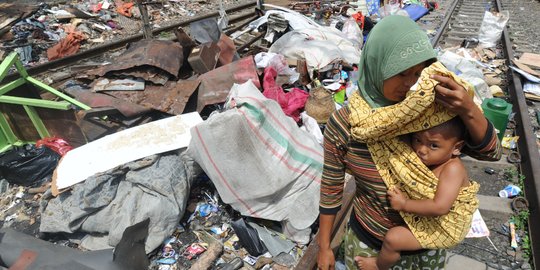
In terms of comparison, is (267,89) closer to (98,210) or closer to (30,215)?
(98,210)

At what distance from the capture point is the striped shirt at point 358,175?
1.53 metres

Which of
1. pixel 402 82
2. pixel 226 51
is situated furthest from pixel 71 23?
pixel 402 82

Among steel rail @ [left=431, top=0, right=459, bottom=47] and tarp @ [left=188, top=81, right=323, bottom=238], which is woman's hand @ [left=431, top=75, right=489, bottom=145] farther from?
steel rail @ [left=431, top=0, right=459, bottom=47]

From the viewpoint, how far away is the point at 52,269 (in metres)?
2.56

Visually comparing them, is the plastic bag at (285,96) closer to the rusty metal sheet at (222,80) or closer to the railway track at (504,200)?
the rusty metal sheet at (222,80)

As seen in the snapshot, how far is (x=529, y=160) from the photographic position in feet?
12.6

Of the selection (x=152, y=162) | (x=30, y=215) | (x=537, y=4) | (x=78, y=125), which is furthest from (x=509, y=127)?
(x=537, y=4)

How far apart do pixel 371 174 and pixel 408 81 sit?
1.49 ft

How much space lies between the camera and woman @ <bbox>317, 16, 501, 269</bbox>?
1.29 meters

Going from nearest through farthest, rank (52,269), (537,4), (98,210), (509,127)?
(52,269) → (98,210) → (509,127) → (537,4)

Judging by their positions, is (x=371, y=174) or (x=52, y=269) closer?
(x=371, y=174)

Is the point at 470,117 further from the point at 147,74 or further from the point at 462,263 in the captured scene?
the point at 147,74

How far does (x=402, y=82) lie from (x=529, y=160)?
3535mm

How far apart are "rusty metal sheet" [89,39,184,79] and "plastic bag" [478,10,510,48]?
7.06m
